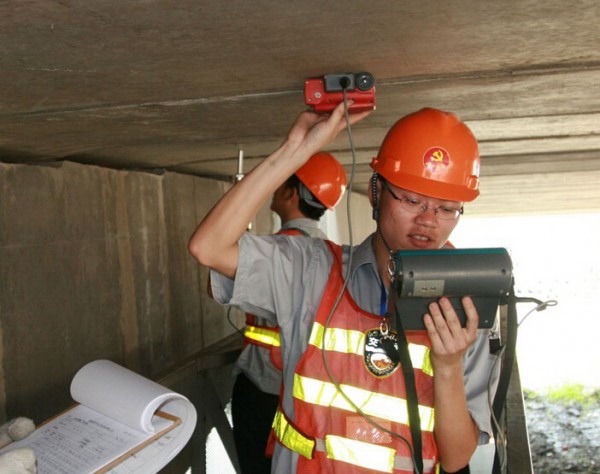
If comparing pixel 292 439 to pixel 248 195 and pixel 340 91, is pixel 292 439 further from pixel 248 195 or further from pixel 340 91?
pixel 340 91

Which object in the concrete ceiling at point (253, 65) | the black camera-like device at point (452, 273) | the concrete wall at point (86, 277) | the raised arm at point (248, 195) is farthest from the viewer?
the concrete wall at point (86, 277)

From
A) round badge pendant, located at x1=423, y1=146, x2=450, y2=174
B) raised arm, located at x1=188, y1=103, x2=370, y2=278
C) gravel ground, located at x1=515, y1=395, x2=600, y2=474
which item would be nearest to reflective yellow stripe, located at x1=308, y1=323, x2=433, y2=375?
raised arm, located at x1=188, y1=103, x2=370, y2=278

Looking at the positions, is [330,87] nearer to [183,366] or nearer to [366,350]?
[366,350]

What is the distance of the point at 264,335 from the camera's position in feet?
10.8

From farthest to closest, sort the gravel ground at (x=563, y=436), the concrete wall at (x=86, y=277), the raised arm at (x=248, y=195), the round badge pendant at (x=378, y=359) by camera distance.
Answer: the gravel ground at (x=563, y=436) < the concrete wall at (x=86, y=277) < the round badge pendant at (x=378, y=359) < the raised arm at (x=248, y=195)

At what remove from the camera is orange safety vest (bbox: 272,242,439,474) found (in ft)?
6.50

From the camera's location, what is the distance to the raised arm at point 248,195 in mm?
1909

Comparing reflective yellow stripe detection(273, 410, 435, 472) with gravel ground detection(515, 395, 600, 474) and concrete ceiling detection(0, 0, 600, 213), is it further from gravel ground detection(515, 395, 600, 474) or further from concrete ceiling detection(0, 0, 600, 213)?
gravel ground detection(515, 395, 600, 474)

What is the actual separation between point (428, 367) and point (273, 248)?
60 cm

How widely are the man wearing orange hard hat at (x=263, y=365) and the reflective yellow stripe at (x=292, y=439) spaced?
992mm

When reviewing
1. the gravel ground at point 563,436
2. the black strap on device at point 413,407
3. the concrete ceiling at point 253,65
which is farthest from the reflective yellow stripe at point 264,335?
the gravel ground at point 563,436

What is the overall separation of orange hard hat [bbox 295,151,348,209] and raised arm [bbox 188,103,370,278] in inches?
70.4

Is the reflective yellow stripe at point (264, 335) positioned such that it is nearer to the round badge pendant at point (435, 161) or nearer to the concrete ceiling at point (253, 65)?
the concrete ceiling at point (253, 65)

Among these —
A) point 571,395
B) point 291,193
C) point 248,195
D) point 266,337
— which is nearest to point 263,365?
point 266,337
